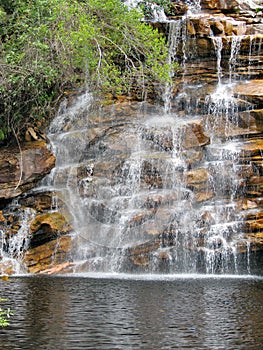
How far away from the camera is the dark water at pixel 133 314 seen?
26.3 ft

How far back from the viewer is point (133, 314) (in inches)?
380

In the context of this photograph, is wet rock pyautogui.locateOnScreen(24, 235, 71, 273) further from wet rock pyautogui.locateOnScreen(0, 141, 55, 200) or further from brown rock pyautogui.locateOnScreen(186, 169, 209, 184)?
brown rock pyautogui.locateOnScreen(186, 169, 209, 184)

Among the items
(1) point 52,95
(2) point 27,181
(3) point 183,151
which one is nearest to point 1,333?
(2) point 27,181

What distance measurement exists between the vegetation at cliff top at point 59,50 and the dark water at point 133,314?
21.4 feet

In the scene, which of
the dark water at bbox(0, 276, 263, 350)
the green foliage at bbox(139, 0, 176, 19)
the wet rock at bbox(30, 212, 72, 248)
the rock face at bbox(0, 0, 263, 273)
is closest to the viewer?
the dark water at bbox(0, 276, 263, 350)

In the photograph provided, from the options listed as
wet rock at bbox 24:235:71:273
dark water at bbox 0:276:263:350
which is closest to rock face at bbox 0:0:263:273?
wet rock at bbox 24:235:71:273

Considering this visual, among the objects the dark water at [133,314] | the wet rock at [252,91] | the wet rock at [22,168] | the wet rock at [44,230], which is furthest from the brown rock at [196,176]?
the wet rock at [22,168]

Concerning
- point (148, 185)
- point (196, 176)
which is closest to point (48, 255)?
point (148, 185)

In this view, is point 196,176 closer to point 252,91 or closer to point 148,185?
point 148,185

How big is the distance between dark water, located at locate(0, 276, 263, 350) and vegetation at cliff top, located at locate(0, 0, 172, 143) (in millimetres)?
6509

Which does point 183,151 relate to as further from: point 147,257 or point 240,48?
point 240,48

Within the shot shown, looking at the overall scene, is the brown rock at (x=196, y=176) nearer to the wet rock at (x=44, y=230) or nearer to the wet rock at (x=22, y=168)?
the wet rock at (x=44, y=230)

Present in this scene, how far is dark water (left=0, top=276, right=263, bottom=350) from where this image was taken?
8016mm

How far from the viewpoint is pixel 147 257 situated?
1558 centimetres
